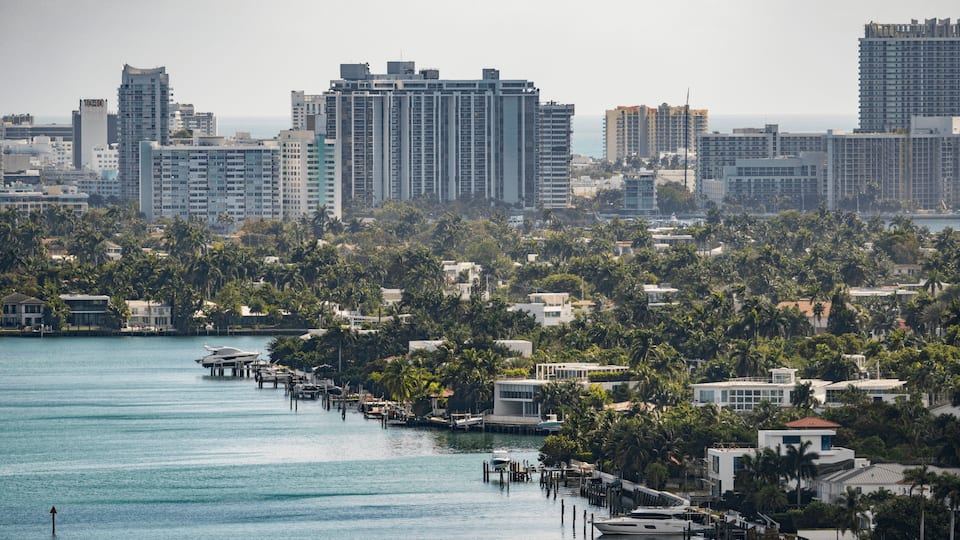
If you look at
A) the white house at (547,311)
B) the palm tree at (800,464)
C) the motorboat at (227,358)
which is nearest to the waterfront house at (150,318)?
the motorboat at (227,358)

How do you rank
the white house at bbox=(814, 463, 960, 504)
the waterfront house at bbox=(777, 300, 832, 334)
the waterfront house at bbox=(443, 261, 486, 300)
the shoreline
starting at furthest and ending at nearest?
1. the waterfront house at bbox=(443, 261, 486, 300)
2. the shoreline
3. the waterfront house at bbox=(777, 300, 832, 334)
4. the white house at bbox=(814, 463, 960, 504)

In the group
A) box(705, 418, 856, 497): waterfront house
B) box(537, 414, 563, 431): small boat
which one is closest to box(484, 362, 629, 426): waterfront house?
box(537, 414, 563, 431): small boat

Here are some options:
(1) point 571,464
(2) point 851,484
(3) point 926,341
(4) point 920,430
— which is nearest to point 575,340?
(3) point 926,341

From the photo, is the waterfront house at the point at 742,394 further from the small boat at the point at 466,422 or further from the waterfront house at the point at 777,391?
the small boat at the point at 466,422

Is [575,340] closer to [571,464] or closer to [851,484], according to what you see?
[571,464]

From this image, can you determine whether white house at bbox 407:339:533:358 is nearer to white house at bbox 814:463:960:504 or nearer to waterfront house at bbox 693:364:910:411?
waterfront house at bbox 693:364:910:411

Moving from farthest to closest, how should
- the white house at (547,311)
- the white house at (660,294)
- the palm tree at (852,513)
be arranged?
the white house at (660,294)
the white house at (547,311)
the palm tree at (852,513)

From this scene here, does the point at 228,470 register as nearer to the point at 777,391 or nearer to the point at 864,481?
the point at 777,391

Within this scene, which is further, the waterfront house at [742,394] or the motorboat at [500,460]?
the waterfront house at [742,394]
